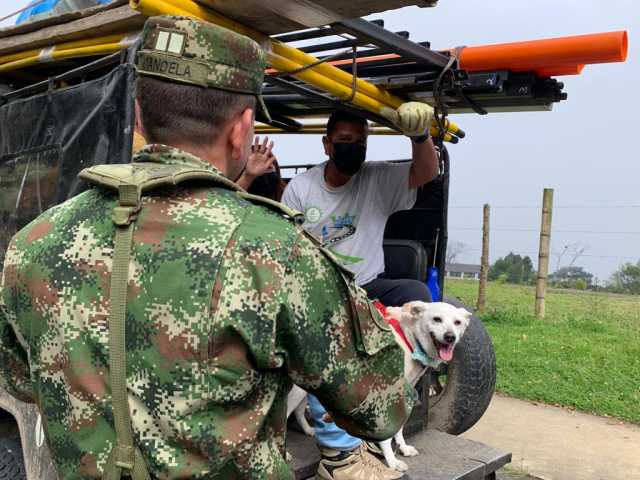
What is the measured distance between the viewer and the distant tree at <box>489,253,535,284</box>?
2120cm

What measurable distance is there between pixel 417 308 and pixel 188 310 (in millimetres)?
2525

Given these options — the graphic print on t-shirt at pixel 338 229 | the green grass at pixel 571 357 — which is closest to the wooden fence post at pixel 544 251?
the green grass at pixel 571 357

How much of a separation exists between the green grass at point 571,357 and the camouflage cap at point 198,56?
18.4 ft

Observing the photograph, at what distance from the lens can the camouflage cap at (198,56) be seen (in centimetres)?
126

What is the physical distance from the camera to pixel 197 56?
1274 millimetres

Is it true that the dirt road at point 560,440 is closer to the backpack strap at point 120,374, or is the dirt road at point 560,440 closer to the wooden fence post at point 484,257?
the backpack strap at point 120,374

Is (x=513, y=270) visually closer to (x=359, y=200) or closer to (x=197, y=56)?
(x=359, y=200)

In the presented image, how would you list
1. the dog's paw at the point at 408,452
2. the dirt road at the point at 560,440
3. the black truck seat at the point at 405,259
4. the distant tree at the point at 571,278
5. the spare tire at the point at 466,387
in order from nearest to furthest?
1. the dog's paw at the point at 408,452
2. the black truck seat at the point at 405,259
3. the spare tire at the point at 466,387
4. the dirt road at the point at 560,440
5. the distant tree at the point at 571,278

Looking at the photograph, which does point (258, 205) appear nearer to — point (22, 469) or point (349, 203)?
point (22, 469)

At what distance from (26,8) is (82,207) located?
9.15ft

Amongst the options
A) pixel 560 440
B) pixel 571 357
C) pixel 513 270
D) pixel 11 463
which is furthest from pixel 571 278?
pixel 11 463

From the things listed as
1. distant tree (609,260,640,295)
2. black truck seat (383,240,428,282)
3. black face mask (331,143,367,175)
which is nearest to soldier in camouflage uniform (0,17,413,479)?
black face mask (331,143,367,175)

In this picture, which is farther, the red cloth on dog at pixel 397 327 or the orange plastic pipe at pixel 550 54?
the red cloth on dog at pixel 397 327

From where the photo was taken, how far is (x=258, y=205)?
1.30 meters
